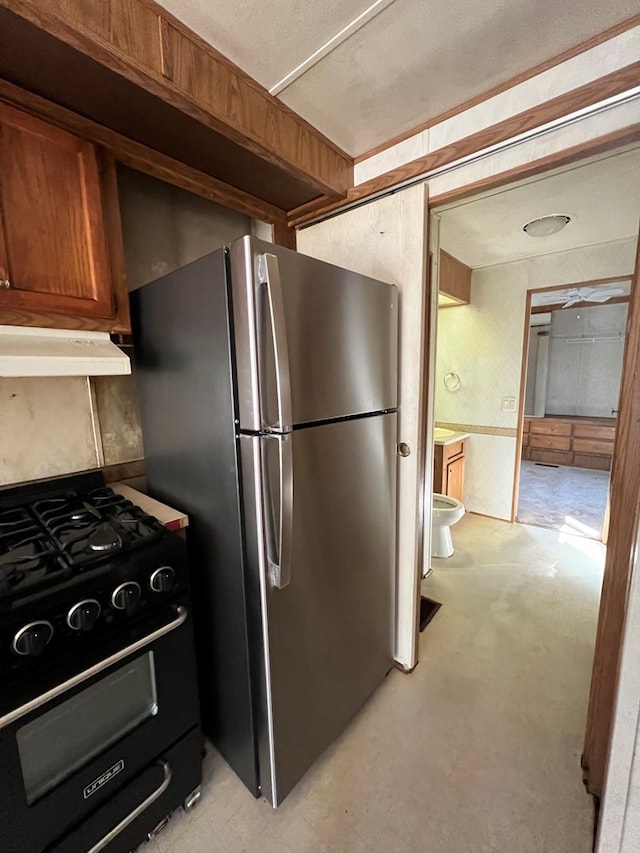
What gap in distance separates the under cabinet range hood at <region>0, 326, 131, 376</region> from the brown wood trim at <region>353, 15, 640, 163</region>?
1.46 metres

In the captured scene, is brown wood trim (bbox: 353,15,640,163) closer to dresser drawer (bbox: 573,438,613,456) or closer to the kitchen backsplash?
the kitchen backsplash

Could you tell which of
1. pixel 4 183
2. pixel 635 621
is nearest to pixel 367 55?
pixel 4 183

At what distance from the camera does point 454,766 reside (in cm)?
139

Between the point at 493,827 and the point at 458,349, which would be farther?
the point at 458,349

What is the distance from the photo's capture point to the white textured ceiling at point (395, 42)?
1.01 meters

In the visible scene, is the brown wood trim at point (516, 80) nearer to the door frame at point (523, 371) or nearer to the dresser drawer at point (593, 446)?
the door frame at point (523, 371)

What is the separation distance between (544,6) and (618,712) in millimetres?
1901

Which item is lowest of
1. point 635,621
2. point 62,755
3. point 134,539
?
point 62,755

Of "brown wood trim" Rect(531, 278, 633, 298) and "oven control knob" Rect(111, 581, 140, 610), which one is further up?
"brown wood trim" Rect(531, 278, 633, 298)

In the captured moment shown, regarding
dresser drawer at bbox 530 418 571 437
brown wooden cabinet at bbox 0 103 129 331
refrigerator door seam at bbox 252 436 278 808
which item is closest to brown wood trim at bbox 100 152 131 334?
brown wooden cabinet at bbox 0 103 129 331

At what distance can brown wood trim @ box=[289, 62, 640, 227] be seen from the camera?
111 cm

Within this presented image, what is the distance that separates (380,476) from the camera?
1.54 meters

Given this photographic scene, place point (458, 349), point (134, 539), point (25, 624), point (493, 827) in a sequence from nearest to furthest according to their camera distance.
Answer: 1. point (25, 624)
2. point (134, 539)
3. point (493, 827)
4. point (458, 349)

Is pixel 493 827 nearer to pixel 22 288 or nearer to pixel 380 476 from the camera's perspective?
pixel 380 476
